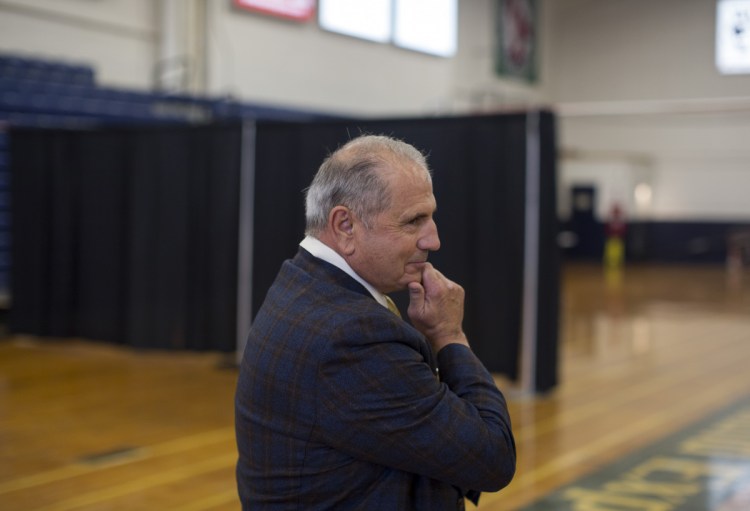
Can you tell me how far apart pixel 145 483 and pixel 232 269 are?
9.00 feet

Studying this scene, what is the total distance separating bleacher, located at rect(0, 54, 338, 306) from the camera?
8.85 meters

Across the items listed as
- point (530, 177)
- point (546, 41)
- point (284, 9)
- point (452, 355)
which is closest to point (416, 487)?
point (452, 355)

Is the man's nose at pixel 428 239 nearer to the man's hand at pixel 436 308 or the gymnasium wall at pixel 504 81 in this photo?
the man's hand at pixel 436 308

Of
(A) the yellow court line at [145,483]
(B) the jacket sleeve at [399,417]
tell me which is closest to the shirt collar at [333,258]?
(B) the jacket sleeve at [399,417]

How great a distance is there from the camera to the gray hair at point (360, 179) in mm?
1366

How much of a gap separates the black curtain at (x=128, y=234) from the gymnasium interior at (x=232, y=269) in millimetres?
16

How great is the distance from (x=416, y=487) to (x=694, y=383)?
5.17 metres

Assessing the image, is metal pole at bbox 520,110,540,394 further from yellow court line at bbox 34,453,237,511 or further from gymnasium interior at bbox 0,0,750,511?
yellow court line at bbox 34,453,237,511

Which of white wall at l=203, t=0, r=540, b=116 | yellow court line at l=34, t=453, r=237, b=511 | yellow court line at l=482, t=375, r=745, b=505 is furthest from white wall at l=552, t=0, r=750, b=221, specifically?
yellow court line at l=34, t=453, r=237, b=511

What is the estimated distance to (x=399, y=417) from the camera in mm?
1307

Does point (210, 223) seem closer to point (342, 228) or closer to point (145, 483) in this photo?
point (145, 483)

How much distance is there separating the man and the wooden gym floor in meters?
2.29

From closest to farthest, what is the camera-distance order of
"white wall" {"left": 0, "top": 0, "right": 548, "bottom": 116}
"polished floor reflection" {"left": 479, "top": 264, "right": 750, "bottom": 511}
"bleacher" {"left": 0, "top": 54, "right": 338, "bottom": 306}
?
"polished floor reflection" {"left": 479, "top": 264, "right": 750, "bottom": 511}, "bleacher" {"left": 0, "top": 54, "right": 338, "bottom": 306}, "white wall" {"left": 0, "top": 0, "right": 548, "bottom": 116}

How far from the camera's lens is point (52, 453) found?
430cm
